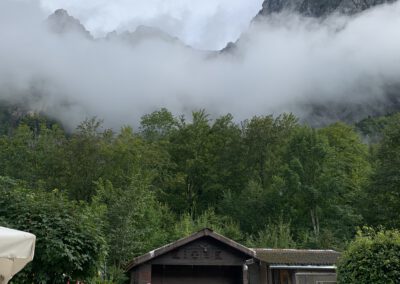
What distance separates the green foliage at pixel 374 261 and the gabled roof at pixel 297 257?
9667 mm

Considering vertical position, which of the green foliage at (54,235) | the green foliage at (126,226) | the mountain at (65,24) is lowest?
the green foliage at (54,235)

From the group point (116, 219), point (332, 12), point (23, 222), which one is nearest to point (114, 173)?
point (116, 219)

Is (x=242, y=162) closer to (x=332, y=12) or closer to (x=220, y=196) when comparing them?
(x=220, y=196)

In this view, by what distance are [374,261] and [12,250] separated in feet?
25.0

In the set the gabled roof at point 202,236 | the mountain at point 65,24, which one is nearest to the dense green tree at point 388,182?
the gabled roof at point 202,236

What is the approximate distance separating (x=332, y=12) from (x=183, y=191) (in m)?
74.1

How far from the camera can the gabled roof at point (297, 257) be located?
2123 centimetres

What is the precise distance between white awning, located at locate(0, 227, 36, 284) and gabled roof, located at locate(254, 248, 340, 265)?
50.6ft

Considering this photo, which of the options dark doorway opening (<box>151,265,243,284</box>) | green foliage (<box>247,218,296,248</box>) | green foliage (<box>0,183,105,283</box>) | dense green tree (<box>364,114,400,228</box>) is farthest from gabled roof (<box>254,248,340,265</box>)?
green foliage (<box>0,183,105,283</box>)

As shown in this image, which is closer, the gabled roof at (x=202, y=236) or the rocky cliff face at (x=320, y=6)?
the gabled roof at (x=202, y=236)

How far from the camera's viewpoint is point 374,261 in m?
10.8

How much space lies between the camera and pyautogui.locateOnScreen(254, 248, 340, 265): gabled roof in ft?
69.7

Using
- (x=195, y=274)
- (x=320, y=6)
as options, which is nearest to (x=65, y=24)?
(x=320, y=6)

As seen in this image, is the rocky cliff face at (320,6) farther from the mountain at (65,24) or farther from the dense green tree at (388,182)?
the dense green tree at (388,182)
